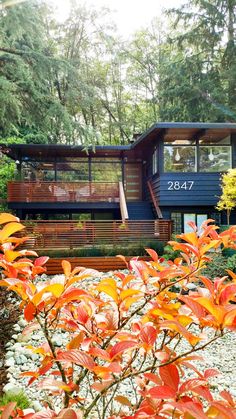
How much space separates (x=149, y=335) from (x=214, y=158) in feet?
40.2

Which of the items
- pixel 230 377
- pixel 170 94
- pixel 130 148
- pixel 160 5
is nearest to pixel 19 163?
pixel 130 148

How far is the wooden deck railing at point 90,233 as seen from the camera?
995 centimetres

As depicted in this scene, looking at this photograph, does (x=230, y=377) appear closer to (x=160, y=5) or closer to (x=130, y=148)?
(x=130, y=148)

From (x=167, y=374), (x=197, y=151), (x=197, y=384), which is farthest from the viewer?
(x=197, y=151)

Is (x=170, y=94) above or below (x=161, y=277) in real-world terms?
above

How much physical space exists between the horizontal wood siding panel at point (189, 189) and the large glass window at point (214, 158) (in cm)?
→ 36

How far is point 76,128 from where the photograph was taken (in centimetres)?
878

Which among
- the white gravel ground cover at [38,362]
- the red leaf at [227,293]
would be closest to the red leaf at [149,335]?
the red leaf at [227,293]

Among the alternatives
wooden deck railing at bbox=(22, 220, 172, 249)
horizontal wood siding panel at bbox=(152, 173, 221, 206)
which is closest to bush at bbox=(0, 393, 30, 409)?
wooden deck railing at bbox=(22, 220, 172, 249)

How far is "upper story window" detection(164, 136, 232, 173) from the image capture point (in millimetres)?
12500

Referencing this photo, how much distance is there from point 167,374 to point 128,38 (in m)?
27.4

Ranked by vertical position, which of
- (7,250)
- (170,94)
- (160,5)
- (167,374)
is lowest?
(167,374)

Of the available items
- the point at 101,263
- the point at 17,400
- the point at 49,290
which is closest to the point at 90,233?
the point at 101,263

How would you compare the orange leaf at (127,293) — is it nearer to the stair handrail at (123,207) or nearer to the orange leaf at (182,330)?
the orange leaf at (182,330)
